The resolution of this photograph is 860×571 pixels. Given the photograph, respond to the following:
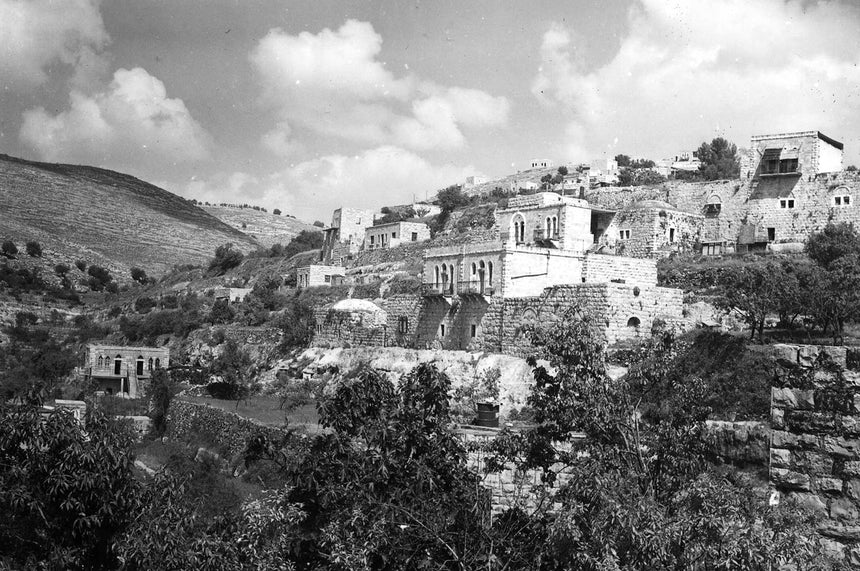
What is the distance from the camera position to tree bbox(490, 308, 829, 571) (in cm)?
680

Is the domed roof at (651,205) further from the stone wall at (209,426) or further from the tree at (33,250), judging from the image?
the tree at (33,250)

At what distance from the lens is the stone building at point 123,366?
4731 cm

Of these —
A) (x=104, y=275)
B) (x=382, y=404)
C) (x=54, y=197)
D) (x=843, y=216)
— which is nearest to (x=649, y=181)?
(x=843, y=216)

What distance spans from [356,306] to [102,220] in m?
84.5

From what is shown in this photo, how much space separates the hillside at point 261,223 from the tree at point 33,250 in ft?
214

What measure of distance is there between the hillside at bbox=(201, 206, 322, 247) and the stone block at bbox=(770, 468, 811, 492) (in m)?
150

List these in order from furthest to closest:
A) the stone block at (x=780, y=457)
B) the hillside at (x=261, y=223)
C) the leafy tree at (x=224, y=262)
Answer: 1. the hillside at (x=261, y=223)
2. the leafy tree at (x=224, y=262)
3. the stone block at (x=780, y=457)

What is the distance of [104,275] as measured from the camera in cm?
8981

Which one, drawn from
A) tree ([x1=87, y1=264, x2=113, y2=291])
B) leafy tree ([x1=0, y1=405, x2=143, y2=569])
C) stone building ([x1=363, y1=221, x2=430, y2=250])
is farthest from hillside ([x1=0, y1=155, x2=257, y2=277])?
leafy tree ([x1=0, y1=405, x2=143, y2=569])

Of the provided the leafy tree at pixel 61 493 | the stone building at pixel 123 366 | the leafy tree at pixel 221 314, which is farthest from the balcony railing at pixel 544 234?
the leafy tree at pixel 61 493

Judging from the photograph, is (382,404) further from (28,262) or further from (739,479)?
(28,262)

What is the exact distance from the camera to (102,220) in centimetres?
11412

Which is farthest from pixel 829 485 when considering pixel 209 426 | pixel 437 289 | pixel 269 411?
pixel 437 289

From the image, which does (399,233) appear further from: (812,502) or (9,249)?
(812,502)
